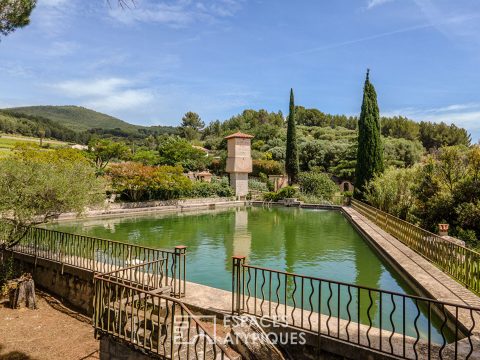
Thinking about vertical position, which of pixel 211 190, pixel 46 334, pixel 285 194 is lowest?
pixel 46 334

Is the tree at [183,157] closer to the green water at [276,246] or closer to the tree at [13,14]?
the green water at [276,246]

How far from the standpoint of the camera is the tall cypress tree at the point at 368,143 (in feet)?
83.6

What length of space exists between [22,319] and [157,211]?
59.7 ft

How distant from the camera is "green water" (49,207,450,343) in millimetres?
7801

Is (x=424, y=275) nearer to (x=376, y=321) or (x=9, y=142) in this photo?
(x=376, y=321)

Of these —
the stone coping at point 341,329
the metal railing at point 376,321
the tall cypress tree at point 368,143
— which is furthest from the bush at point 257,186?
the stone coping at point 341,329

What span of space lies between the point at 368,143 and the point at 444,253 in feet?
62.1

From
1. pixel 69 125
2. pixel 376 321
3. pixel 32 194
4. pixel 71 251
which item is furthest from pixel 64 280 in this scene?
pixel 69 125

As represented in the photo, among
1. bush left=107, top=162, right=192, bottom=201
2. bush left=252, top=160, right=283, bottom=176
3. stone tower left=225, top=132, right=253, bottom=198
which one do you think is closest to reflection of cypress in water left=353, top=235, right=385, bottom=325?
bush left=107, top=162, right=192, bottom=201

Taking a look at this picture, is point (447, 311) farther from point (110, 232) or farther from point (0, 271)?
point (110, 232)

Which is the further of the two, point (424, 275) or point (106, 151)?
point (106, 151)

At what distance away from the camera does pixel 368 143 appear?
84.1 feet

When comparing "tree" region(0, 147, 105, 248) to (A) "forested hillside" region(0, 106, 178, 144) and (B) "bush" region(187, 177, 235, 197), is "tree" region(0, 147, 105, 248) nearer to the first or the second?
(B) "bush" region(187, 177, 235, 197)

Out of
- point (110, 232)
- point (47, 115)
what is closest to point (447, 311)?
point (110, 232)
